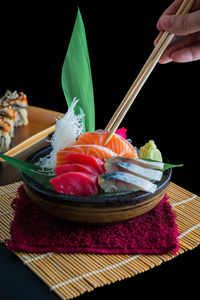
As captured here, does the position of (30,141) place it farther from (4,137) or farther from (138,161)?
(138,161)

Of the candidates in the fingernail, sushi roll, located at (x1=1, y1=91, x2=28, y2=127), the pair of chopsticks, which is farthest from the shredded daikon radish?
sushi roll, located at (x1=1, y1=91, x2=28, y2=127)

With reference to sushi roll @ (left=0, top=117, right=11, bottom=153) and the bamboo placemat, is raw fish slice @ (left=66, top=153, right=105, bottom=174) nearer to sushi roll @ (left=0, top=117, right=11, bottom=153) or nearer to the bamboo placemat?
the bamboo placemat

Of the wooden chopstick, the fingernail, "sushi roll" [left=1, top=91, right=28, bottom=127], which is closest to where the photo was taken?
the fingernail

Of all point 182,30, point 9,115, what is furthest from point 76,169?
point 9,115

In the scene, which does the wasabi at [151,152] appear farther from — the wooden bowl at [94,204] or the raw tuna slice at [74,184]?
the raw tuna slice at [74,184]

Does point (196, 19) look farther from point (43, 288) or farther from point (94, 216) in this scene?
point (43, 288)

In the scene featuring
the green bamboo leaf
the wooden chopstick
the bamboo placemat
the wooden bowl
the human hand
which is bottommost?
the bamboo placemat

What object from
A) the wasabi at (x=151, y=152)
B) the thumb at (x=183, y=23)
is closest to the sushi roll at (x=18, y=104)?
the wasabi at (x=151, y=152)
